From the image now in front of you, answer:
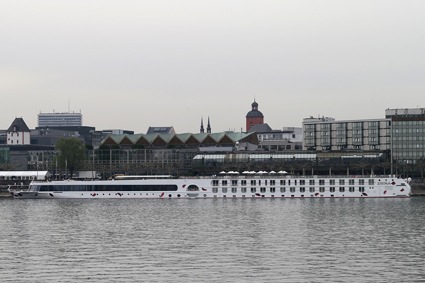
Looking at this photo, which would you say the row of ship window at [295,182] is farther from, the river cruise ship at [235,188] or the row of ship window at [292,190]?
the row of ship window at [292,190]

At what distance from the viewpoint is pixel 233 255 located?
6272cm

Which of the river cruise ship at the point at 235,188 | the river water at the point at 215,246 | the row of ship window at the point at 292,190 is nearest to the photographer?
the river water at the point at 215,246

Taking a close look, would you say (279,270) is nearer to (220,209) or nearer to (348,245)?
(348,245)

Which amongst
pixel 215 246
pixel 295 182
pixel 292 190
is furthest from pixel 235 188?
pixel 215 246

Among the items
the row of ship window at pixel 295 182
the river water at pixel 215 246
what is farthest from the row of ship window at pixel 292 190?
the river water at pixel 215 246

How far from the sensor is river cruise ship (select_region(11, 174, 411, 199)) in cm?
15062

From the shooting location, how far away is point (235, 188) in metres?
154

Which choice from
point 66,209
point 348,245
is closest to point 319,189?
point 66,209

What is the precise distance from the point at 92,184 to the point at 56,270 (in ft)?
323

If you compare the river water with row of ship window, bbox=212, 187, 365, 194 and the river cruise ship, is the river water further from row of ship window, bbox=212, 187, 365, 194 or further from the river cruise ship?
row of ship window, bbox=212, 187, 365, 194

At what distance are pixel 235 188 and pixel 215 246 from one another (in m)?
85.2

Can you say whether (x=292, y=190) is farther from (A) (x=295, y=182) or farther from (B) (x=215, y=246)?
(B) (x=215, y=246)

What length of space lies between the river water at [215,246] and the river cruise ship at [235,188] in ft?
125

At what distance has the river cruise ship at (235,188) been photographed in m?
151
